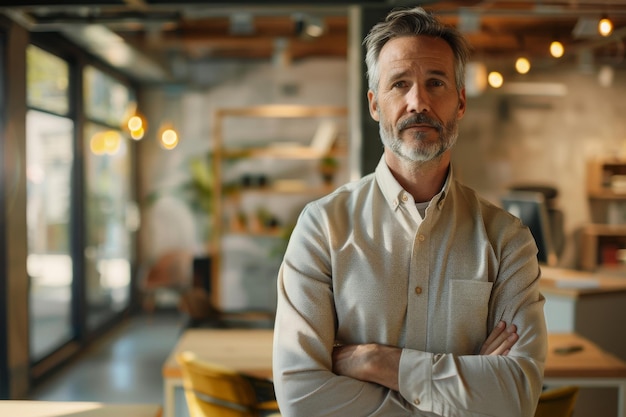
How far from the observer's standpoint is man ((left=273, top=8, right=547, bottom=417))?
1.82 meters

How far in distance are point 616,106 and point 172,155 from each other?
249 inches

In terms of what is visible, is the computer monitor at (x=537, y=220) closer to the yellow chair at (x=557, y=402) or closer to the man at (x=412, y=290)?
the yellow chair at (x=557, y=402)

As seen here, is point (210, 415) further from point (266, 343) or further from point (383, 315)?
point (383, 315)

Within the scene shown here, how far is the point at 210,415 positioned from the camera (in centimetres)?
294

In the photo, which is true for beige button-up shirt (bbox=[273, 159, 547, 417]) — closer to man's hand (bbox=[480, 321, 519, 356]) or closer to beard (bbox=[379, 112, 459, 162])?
man's hand (bbox=[480, 321, 519, 356])

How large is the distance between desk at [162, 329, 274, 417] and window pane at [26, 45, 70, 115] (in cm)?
347

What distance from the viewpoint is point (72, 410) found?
7.75 ft

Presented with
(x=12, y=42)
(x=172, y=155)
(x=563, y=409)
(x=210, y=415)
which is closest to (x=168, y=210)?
(x=172, y=155)

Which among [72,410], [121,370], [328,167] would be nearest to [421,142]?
[72,410]

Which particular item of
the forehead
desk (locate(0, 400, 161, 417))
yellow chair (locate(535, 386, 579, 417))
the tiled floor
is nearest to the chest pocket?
the forehead

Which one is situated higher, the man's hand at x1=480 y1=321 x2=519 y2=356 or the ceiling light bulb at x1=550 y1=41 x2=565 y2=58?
the ceiling light bulb at x1=550 y1=41 x2=565 y2=58

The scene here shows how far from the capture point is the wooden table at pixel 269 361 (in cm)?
311

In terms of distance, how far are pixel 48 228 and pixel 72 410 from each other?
4.90 meters

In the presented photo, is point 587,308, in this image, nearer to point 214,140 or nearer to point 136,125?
point 136,125
